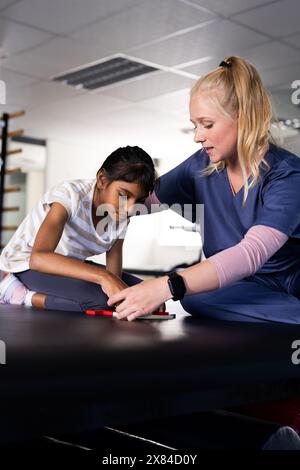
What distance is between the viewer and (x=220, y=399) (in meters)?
0.84

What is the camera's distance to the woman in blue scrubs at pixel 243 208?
52.1 inches

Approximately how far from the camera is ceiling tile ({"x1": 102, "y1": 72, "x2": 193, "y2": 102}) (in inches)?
215

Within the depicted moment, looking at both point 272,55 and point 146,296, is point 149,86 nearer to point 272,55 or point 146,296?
point 272,55

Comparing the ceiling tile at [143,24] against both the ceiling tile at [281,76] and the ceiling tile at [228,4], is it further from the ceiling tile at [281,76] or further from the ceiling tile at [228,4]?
the ceiling tile at [281,76]

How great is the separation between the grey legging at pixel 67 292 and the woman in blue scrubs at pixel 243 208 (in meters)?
0.26

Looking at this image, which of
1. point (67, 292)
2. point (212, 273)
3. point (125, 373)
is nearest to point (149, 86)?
point (67, 292)

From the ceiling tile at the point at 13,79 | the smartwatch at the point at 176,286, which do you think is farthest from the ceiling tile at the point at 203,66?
the smartwatch at the point at 176,286

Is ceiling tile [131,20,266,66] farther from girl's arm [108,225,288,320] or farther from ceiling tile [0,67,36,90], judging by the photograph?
girl's arm [108,225,288,320]

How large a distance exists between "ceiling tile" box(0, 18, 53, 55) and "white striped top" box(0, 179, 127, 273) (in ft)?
8.72

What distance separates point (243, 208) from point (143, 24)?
2937mm

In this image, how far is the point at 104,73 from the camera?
5.47 meters

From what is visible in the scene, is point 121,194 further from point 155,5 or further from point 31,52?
point 31,52
